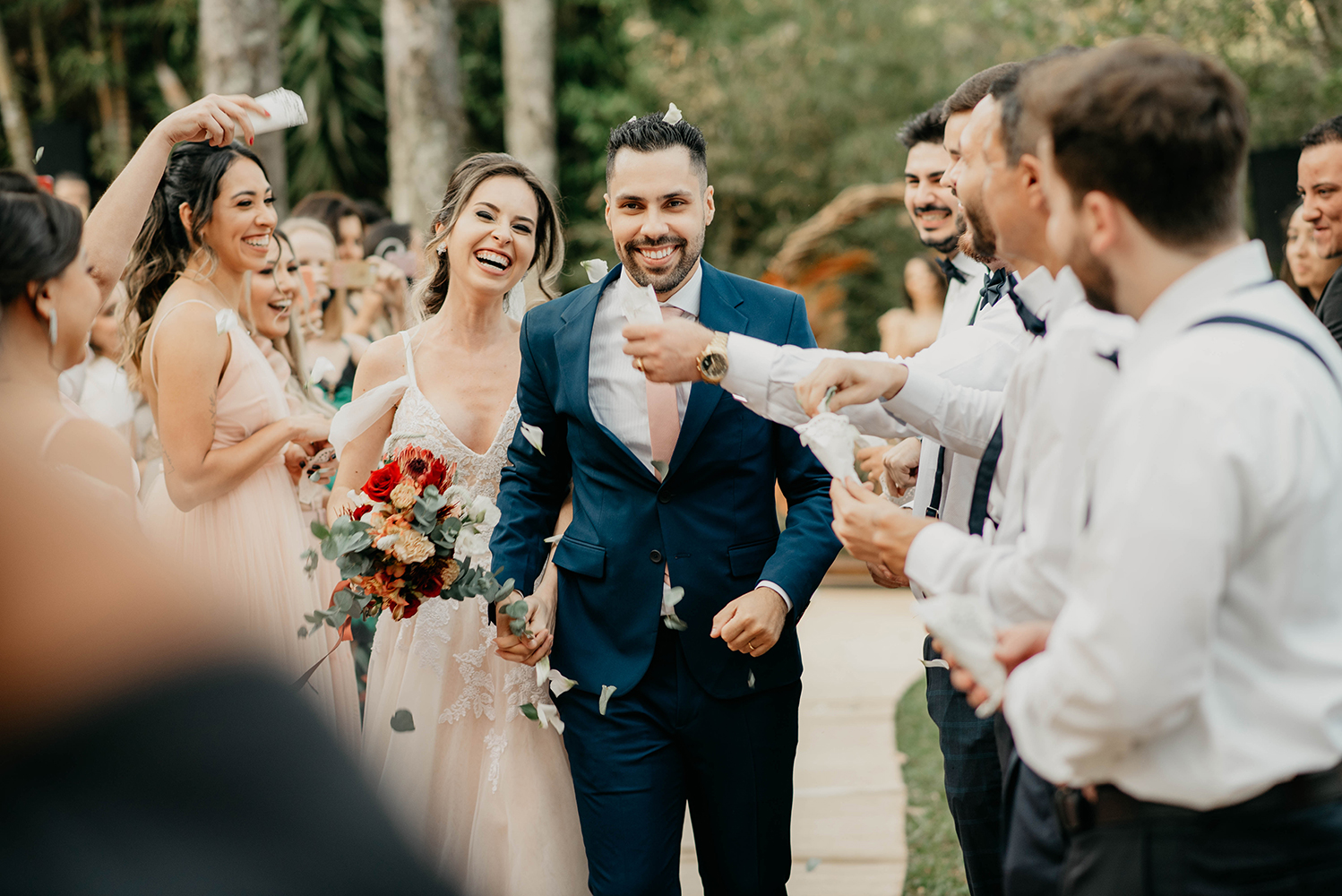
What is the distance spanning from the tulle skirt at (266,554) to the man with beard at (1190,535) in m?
2.68

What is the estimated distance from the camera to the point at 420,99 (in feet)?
32.9

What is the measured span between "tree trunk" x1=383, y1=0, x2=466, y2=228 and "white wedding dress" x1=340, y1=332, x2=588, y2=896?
6.90 m

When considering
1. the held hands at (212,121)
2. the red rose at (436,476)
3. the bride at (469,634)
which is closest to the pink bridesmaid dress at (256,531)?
the bride at (469,634)

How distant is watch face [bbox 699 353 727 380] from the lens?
2.52m

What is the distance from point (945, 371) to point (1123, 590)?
57.6 inches

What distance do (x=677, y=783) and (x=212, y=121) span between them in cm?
226

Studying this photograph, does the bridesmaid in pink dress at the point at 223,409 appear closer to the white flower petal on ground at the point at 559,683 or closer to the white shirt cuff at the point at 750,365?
the white flower petal on ground at the point at 559,683

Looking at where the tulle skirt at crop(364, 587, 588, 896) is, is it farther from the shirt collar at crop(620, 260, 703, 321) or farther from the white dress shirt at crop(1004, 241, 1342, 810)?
the white dress shirt at crop(1004, 241, 1342, 810)

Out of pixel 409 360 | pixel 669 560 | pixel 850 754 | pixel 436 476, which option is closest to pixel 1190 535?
pixel 669 560

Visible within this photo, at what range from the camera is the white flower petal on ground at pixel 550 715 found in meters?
3.13

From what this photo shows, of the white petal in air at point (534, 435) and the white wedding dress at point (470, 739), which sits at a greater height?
the white petal in air at point (534, 435)

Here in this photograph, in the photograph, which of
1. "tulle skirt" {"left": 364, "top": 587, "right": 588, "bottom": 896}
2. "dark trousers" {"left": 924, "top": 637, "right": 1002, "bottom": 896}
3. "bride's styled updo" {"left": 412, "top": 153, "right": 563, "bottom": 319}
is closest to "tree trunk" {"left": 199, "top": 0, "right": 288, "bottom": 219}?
"bride's styled updo" {"left": 412, "top": 153, "right": 563, "bottom": 319}

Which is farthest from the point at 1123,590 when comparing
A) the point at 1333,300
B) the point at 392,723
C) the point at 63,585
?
the point at 1333,300

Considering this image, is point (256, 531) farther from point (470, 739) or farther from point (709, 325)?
point (709, 325)
